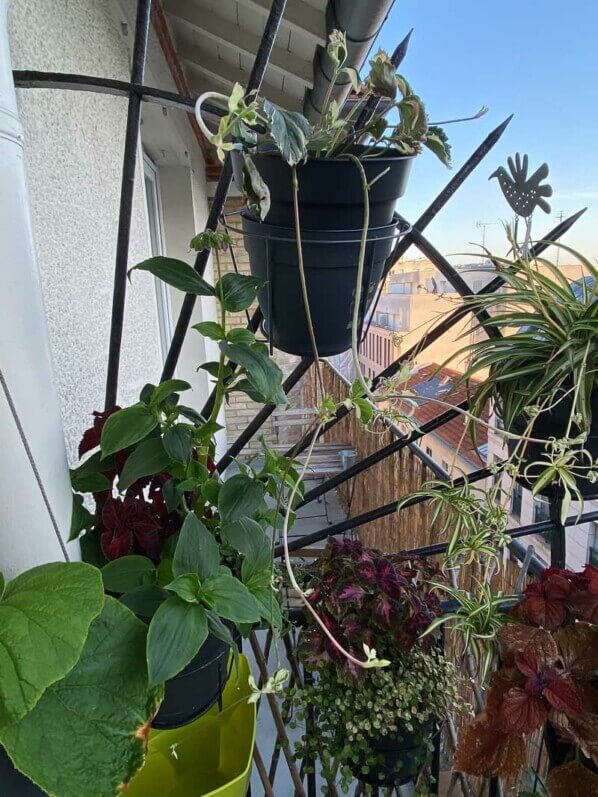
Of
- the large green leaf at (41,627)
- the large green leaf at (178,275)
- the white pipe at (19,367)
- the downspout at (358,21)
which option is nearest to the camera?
the large green leaf at (41,627)

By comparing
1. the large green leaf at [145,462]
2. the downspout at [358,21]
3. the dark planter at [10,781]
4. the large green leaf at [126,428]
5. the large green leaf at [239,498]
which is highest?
the downspout at [358,21]

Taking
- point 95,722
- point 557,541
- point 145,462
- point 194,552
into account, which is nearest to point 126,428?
point 145,462

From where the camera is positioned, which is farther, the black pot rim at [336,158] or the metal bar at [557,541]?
the metal bar at [557,541]

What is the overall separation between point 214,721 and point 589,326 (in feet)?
2.55

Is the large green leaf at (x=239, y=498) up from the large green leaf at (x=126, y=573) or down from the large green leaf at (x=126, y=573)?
up

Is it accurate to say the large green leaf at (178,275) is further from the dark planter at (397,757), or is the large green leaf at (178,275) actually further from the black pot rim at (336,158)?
the dark planter at (397,757)

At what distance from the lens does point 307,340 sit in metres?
0.61

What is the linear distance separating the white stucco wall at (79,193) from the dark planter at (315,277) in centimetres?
48

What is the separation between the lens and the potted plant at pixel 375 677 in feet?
2.35

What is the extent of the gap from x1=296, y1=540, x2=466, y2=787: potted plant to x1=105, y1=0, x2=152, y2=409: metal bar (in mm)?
476

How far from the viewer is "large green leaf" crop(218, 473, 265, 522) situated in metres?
0.54

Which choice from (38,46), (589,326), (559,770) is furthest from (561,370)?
(38,46)

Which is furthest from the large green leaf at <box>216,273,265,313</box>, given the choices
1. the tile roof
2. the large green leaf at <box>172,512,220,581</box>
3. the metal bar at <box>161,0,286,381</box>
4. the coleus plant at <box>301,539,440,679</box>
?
the coleus plant at <box>301,539,440,679</box>

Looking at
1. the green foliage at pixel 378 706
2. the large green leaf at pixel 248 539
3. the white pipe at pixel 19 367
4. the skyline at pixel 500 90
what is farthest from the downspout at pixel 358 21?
the green foliage at pixel 378 706
